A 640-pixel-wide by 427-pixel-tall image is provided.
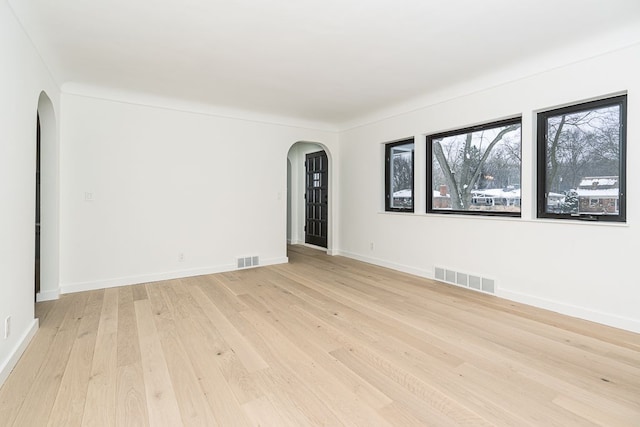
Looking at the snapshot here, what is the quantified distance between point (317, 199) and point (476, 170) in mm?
3478

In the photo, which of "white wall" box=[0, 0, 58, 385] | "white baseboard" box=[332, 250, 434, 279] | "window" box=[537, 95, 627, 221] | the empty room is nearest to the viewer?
the empty room

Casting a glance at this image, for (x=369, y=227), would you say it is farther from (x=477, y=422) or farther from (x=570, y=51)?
(x=477, y=422)

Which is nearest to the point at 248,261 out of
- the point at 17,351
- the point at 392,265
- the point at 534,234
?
the point at 392,265

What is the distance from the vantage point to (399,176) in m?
5.07

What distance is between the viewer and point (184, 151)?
4484mm

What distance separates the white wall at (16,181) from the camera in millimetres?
2031

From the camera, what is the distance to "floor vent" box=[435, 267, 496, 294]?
144 inches

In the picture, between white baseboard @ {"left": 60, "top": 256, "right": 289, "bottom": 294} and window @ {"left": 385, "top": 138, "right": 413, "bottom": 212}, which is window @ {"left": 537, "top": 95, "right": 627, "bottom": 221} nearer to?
window @ {"left": 385, "top": 138, "right": 413, "bottom": 212}

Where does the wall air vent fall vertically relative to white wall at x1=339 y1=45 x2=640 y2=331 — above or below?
below

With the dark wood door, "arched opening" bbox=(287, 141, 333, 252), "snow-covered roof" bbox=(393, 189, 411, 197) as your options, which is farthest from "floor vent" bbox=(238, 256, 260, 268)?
"snow-covered roof" bbox=(393, 189, 411, 197)

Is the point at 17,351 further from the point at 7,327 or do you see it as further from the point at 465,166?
the point at 465,166

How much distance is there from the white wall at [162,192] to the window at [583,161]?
11.9 ft

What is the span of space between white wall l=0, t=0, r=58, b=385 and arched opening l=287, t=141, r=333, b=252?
4216mm

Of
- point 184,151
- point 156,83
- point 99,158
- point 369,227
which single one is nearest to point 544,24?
point 369,227
